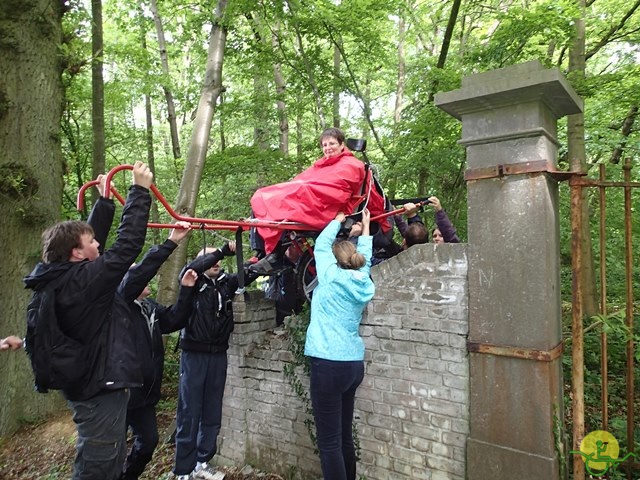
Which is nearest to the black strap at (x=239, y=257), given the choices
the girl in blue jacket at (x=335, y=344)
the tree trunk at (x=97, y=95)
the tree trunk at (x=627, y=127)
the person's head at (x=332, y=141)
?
the girl in blue jacket at (x=335, y=344)

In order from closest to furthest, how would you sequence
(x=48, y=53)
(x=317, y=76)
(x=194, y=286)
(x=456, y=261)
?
(x=456, y=261) < (x=194, y=286) < (x=48, y=53) < (x=317, y=76)

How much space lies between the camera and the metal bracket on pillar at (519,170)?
2736 mm

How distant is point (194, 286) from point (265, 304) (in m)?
0.91

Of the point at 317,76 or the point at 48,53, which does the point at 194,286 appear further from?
the point at 317,76

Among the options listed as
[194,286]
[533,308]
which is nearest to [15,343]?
[194,286]

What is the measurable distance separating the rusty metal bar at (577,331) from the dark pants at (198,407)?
2.58 m

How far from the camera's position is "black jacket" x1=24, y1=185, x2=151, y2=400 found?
2414mm

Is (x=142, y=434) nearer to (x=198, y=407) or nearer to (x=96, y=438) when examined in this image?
(x=198, y=407)

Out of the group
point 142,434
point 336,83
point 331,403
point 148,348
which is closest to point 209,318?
point 148,348

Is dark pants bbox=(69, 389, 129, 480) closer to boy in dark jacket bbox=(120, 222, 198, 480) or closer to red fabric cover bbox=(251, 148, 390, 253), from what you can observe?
boy in dark jacket bbox=(120, 222, 198, 480)

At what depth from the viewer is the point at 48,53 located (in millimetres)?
5059

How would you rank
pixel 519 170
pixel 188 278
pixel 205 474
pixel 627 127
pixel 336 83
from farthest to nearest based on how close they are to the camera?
pixel 627 127
pixel 336 83
pixel 205 474
pixel 188 278
pixel 519 170

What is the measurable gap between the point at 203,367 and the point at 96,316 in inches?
50.2

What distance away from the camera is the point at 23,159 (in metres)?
4.89
